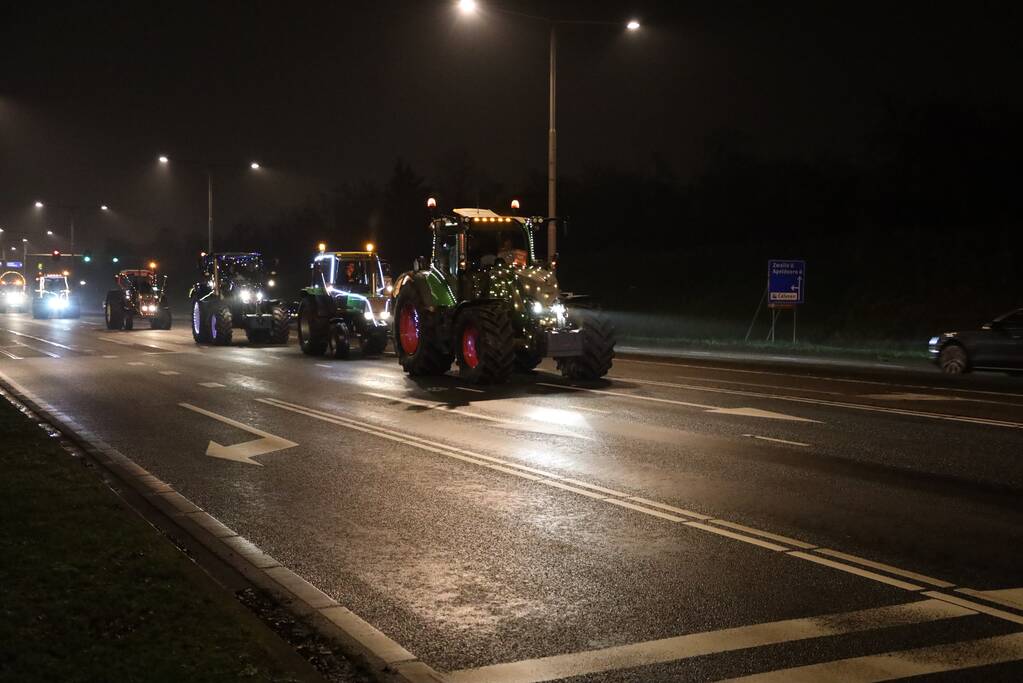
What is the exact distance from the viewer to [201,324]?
Answer: 33906 millimetres

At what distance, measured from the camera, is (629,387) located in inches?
789

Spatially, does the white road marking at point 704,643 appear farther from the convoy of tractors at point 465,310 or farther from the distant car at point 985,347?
the distant car at point 985,347

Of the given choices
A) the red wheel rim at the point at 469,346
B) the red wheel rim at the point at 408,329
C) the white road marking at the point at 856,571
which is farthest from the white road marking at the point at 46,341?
the white road marking at the point at 856,571

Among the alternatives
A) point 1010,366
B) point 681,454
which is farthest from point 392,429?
point 1010,366

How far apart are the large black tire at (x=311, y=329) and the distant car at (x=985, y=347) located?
14160 millimetres

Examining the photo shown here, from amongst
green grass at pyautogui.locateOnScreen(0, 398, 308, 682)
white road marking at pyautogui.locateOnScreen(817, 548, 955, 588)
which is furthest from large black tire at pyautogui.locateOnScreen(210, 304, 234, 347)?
white road marking at pyautogui.locateOnScreen(817, 548, 955, 588)

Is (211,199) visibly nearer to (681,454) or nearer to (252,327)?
(252,327)

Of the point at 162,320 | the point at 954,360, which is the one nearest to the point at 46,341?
the point at 162,320

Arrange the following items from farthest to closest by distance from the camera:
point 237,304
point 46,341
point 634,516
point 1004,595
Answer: point 46,341 → point 237,304 → point 634,516 → point 1004,595

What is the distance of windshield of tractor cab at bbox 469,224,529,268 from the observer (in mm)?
21297

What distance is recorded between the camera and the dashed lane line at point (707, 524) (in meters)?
7.15

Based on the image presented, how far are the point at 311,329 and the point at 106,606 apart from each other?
888 inches

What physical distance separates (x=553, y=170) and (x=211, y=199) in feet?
95.7

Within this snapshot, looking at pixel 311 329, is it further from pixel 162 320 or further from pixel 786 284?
pixel 162 320
